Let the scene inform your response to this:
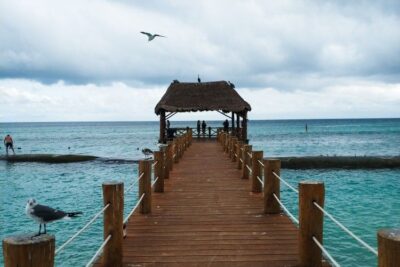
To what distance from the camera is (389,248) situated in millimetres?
2746

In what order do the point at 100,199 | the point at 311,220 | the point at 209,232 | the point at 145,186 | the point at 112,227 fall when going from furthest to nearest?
the point at 100,199
the point at 145,186
the point at 209,232
the point at 112,227
the point at 311,220

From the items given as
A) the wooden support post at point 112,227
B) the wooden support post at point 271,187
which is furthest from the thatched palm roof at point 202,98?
the wooden support post at point 112,227

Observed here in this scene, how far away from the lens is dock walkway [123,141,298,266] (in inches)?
199

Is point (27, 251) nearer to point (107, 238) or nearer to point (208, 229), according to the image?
point (107, 238)

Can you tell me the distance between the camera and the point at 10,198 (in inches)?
761

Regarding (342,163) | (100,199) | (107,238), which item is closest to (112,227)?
(107,238)

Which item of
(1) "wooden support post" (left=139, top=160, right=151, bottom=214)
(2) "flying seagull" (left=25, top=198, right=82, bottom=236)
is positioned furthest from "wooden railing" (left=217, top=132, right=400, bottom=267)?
(2) "flying seagull" (left=25, top=198, right=82, bottom=236)

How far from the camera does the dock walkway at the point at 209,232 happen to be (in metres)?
5.06

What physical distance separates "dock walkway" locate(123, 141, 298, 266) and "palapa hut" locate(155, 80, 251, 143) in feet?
65.7

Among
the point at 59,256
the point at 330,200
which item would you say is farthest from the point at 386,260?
the point at 330,200

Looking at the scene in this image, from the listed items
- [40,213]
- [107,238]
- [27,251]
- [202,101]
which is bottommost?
[107,238]

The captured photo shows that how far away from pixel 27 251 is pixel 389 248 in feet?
7.97

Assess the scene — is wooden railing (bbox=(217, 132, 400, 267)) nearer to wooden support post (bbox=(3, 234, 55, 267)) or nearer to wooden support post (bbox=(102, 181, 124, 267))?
wooden support post (bbox=(102, 181, 124, 267))

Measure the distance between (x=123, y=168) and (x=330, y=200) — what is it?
17964mm
